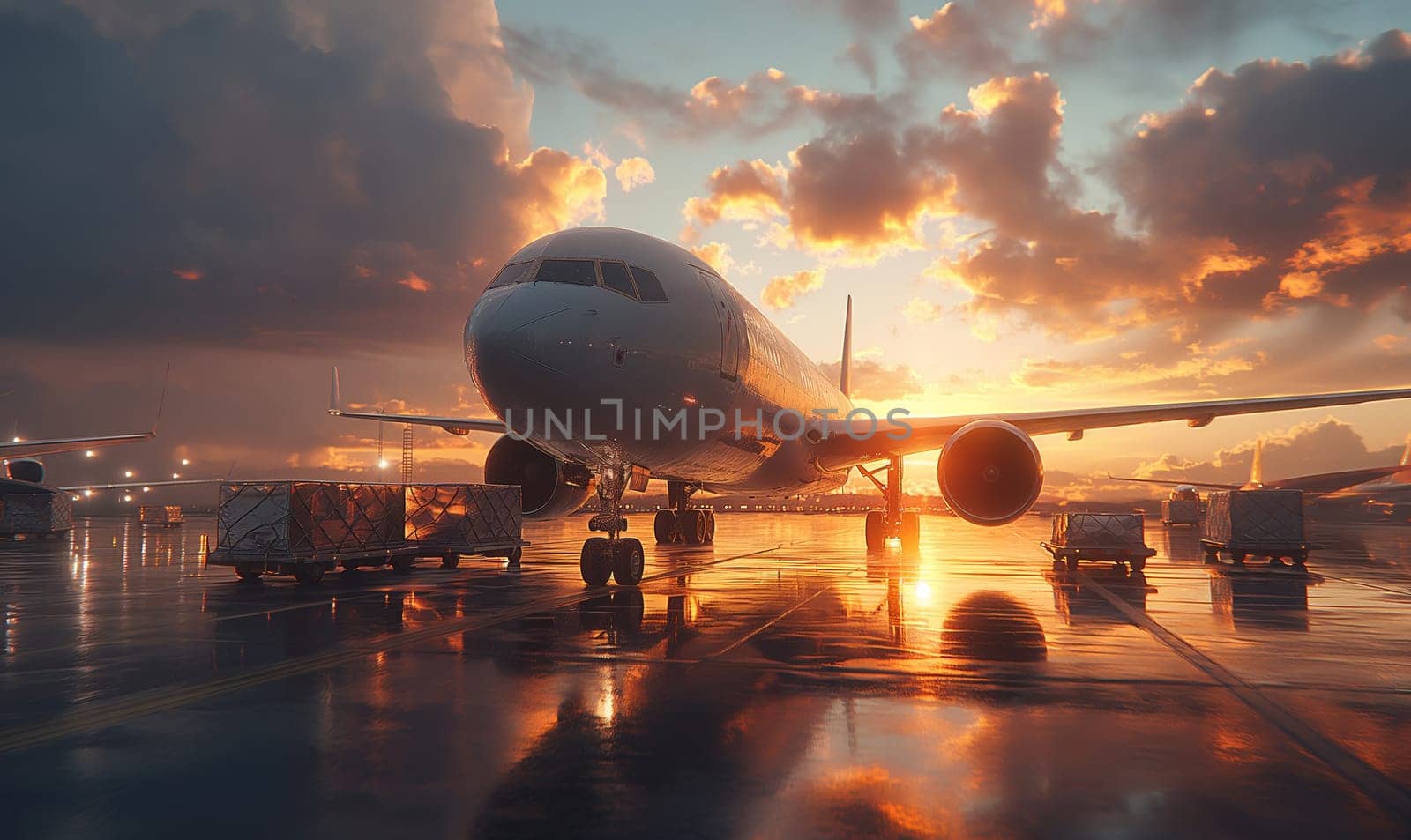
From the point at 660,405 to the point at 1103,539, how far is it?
1259 cm

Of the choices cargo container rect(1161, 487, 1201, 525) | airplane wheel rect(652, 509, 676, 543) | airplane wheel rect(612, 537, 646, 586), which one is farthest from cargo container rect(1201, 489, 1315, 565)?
cargo container rect(1161, 487, 1201, 525)

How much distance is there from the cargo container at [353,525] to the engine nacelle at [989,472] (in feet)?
33.6

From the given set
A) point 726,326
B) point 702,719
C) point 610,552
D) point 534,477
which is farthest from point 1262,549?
point 702,719

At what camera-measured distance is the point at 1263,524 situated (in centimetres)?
2144

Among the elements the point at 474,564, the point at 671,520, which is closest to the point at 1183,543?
the point at 671,520

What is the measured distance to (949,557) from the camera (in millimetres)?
23344

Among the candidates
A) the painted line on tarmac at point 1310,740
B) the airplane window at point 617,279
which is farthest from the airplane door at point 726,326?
the painted line on tarmac at point 1310,740

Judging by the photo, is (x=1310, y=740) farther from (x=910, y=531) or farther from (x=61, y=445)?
(x=61, y=445)

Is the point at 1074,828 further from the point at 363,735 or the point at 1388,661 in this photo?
the point at 1388,661

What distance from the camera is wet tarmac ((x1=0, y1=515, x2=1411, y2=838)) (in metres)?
3.93

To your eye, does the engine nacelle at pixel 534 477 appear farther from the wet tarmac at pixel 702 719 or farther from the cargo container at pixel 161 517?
the cargo container at pixel 161 517

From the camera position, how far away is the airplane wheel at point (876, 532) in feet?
81.7

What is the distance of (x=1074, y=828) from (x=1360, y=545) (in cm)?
3683

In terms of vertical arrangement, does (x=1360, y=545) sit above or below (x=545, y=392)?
below
